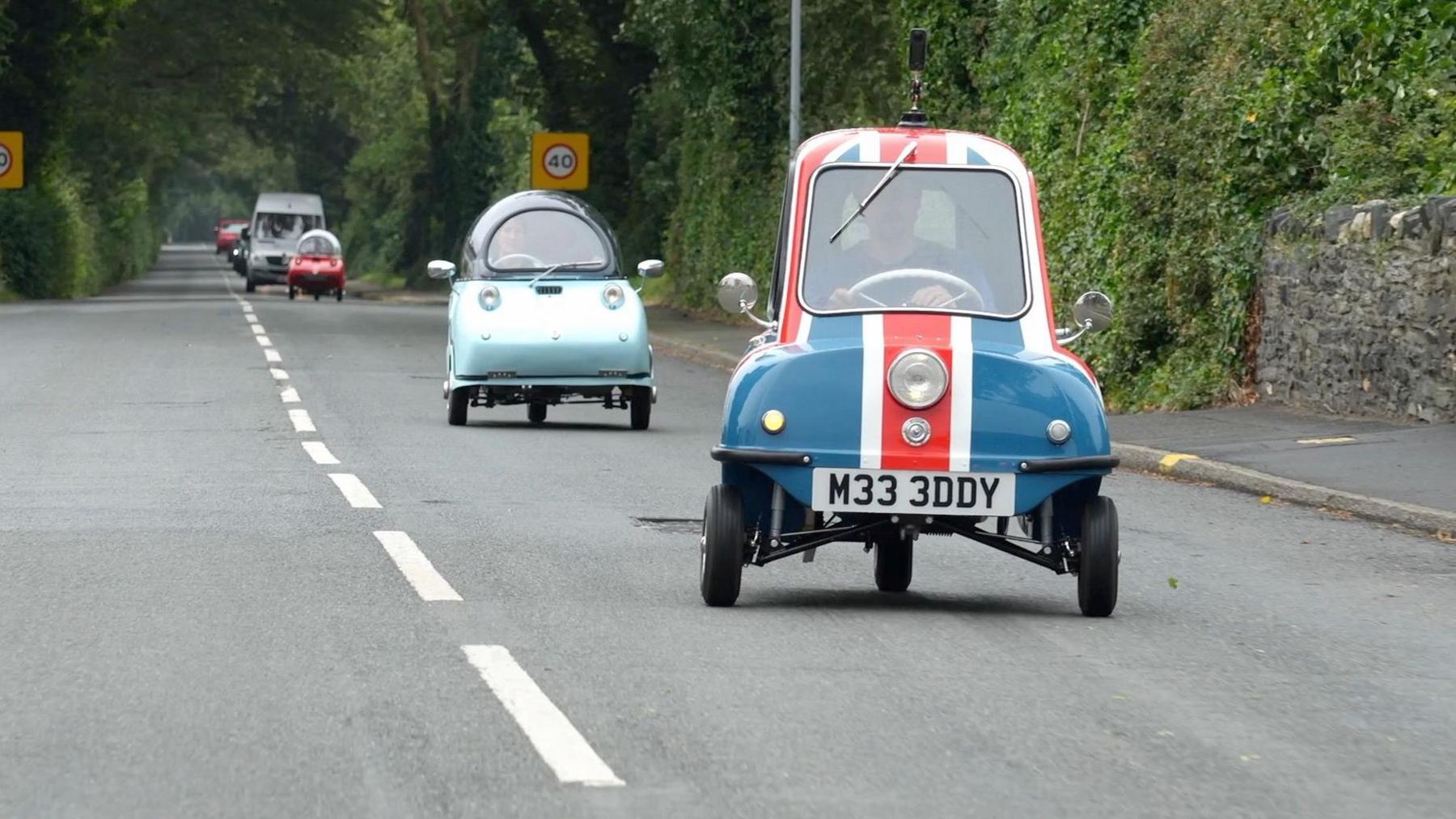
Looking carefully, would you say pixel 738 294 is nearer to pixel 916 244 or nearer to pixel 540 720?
pixel 916 244

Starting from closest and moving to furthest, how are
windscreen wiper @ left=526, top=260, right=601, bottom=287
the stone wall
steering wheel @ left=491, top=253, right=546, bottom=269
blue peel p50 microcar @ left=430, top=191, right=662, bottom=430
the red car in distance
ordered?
the stone wall < blue peel p50 microcar @ left=430, top=191, right=662, bottom=430 < windscreen wiper @ left=526, top=260, right=601, bottom=287 < steering wheel @ left=491, top=253, right=546, bottom=269 < the red car in distance

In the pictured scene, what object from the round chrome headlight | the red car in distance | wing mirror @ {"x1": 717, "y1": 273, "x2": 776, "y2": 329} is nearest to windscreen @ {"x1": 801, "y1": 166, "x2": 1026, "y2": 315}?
wing mirror @ {"x1": 717, "y1": 273, "x2": 776, "y2": 329}

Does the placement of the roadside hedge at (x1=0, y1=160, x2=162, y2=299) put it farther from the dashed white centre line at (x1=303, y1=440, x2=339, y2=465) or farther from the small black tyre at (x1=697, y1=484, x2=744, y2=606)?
the small black tyre at (x1=697, y1=484, x2=744, y2=606)

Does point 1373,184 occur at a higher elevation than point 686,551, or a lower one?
higher

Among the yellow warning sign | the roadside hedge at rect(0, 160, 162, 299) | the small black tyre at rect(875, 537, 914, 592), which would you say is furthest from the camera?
the roadside hedge at rect(0, 160, 162, 299)

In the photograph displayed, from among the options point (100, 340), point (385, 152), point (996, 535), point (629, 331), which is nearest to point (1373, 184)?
point (629, 331)

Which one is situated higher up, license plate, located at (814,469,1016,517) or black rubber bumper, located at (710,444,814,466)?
black rubber bumper, located at (710,444,814,466)

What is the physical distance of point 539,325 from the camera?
18.3m

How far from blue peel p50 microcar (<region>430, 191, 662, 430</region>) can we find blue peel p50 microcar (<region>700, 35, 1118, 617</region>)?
7788mm

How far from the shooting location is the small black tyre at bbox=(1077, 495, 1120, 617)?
29.8 ft

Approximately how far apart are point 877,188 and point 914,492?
1614 millimetres

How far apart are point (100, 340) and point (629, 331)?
14141mm

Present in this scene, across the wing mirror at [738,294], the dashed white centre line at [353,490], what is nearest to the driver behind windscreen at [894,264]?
the wing mirror at [738,294]

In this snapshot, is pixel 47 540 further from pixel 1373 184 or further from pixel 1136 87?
pixel 1136 87
